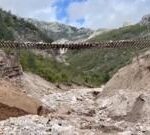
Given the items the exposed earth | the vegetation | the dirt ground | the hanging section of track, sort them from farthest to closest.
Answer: the vegetation
the hanging section of track
the dirt ground
the exposed earth

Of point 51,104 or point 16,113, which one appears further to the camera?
point 51,104

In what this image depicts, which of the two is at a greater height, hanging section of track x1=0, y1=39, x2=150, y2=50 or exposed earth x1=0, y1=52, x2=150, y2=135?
hanging section of track x1=0, y1=39, x2=150, y2=50

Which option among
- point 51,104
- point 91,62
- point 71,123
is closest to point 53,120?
point 71,123

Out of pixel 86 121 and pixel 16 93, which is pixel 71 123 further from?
pixel 16 93

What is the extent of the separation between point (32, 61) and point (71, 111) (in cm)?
3642

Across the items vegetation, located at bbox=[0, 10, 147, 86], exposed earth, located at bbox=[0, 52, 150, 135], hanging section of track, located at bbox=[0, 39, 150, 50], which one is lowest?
exposed earth, located at bbox=[0, 52, 150, 135]

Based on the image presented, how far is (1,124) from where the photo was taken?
18.8 metres

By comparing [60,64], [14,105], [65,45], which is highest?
[60,64]

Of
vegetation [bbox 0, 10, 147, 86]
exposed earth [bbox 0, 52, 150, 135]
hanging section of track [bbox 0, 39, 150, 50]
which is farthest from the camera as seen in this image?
vegetation [bbox 0, 10, 147, 86]

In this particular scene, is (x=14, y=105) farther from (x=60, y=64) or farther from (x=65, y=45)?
(x=60, y=64)

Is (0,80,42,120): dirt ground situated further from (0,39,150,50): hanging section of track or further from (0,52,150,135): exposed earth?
(0,39,150,50): hanging section of track

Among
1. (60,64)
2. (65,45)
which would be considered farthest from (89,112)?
(60,64)

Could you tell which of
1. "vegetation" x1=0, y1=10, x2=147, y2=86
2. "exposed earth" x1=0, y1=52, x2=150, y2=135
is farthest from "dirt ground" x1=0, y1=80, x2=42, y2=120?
"vegetation" x1=0, y1=10, x2=147, y2=86

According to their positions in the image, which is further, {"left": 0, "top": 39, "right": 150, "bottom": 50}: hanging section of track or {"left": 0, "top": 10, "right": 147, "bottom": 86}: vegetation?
{"left": 0, "top": 10, "right": 147, "bottom": 86}: vegetation
